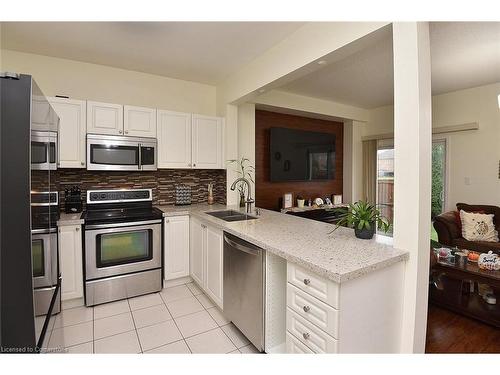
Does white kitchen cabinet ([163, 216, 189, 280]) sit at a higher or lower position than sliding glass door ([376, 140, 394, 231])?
lower

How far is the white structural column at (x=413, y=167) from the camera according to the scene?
1.43 metres

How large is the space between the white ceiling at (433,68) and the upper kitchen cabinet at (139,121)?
6.24 ft

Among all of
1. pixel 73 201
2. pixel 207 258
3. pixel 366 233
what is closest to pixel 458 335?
pixel 366 233

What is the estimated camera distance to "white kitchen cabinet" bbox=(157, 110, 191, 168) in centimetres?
Result: 306

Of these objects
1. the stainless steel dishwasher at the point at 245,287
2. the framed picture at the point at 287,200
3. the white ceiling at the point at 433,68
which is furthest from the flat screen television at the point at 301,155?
the stainless steel dishwasher at the point at 245,287

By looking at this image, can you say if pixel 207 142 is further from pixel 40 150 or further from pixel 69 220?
pixel 40 150

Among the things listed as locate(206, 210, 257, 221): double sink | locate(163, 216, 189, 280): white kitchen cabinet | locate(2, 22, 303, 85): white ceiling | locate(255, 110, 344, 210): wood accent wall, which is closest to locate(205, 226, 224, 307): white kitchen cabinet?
locate(206, 210, 257, 221): double sink

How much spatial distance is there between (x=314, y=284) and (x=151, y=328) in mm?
1546

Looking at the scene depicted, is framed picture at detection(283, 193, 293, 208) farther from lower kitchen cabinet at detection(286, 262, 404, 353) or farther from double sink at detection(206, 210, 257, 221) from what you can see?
lower kitchen cabinet at detection(286, 262, 404, 353)

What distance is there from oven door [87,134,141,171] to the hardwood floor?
3159mm

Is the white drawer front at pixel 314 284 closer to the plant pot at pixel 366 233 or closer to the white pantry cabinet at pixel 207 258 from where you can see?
the plant pot at pixel 366 233

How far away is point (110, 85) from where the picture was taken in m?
3.04

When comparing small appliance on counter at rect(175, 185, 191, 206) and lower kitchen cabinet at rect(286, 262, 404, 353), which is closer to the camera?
lower kitchen cabinet at rect(286, 262, 404, 353)

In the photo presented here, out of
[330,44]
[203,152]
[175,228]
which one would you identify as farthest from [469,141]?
[175,228]
